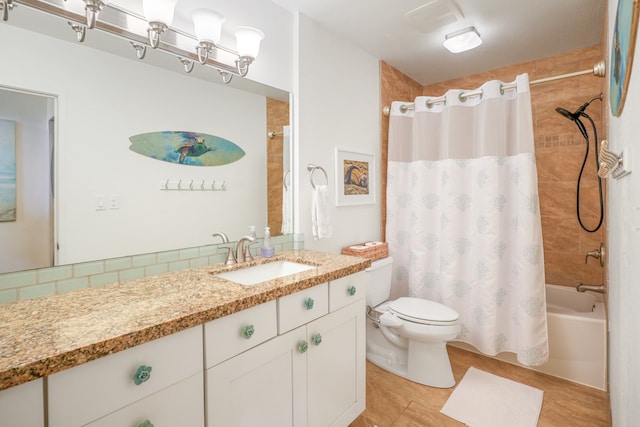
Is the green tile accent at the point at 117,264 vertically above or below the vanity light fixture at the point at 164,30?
below

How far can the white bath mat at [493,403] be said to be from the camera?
1658 mm

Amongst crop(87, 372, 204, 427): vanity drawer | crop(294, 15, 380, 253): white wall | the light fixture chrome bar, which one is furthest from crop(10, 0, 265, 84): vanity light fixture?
crop(87, 372, 204, 427): vanity drawer

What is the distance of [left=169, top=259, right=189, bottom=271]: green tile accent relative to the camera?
1.39 meters

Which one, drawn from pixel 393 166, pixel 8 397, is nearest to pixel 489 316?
pixel 393 166

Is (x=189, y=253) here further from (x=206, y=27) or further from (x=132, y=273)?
(x=206, y=27)

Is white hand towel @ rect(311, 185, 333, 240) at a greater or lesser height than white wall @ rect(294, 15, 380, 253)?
lesser

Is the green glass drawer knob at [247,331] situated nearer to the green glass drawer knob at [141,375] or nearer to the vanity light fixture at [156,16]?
the green glass drawer knob at [141,375]

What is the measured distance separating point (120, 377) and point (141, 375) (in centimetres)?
5

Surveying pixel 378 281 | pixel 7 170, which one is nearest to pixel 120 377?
pixel 7 170

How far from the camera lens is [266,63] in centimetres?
177

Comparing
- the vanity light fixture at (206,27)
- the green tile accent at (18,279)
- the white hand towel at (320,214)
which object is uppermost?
the vanity light fixture at (206,27)

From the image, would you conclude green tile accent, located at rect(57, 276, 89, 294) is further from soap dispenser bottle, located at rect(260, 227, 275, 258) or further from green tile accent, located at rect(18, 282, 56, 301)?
soap dispenser bottle, located at rect(260, 227, 275, 258)

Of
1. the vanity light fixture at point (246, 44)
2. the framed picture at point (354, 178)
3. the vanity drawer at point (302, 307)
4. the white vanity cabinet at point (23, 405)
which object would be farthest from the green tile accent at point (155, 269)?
the framed picture at point (354, 178)

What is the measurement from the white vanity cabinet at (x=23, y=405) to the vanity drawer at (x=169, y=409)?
115 millimetres
